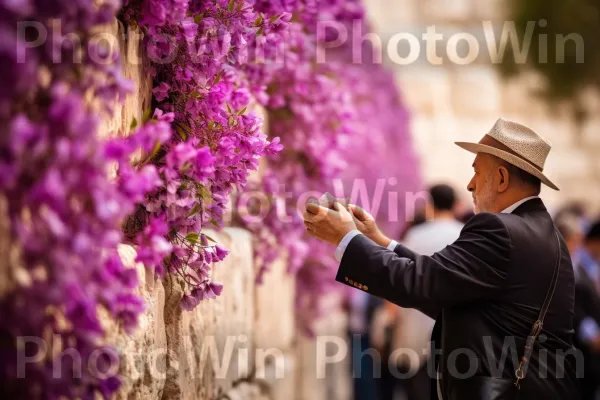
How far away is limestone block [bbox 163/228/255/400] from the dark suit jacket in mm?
559

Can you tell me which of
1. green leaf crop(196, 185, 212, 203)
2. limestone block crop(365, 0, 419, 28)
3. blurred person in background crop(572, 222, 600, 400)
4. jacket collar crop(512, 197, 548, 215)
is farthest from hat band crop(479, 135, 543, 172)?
limestone block crop(365, 0, 419, 28)

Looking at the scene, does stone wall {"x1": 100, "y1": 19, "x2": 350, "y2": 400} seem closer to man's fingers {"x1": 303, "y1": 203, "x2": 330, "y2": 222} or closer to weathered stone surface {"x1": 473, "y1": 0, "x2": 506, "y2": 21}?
man's fingers {"x1": 303, "y1": 203, "x2": 330, "y2": 222}

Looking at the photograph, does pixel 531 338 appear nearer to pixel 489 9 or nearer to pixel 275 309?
pixel 275 309

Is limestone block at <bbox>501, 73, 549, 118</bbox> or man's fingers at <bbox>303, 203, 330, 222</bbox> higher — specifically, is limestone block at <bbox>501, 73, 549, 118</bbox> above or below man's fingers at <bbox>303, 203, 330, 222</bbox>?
above

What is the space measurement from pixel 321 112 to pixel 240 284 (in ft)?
4.38

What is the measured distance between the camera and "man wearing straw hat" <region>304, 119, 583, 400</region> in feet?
9.94

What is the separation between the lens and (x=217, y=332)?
3.84 meters

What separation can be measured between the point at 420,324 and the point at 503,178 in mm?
2579

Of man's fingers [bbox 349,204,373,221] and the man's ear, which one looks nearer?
the man's ear

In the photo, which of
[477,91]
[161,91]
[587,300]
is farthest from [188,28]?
[477,91]

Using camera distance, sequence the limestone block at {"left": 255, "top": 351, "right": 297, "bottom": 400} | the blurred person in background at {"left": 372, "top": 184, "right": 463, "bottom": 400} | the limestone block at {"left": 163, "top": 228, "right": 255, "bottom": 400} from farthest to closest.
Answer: the blurred person in background at {"left": 372, "top": 184, "right": 463, "bottom": 400} < the limestone block at {"left": 255, "top": 351, "right": 297, "bottom": 400} < the limestone block at {"left": 163, "top": 228, "right": 255, "bottom": 400}

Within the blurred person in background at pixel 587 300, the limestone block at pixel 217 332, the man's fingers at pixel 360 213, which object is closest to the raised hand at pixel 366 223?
the man's fingers at pixel 360 213

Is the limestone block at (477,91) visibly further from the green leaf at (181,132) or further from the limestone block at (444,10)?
the green leaf at (181,132)

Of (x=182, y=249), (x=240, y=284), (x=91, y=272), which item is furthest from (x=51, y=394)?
(x=240, y=284)
